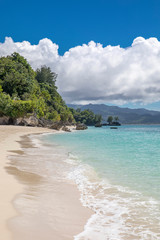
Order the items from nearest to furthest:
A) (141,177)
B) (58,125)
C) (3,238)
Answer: (3,238) < (141,177) < (58,125)

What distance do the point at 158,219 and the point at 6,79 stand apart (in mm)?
65782

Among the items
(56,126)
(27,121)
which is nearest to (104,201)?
(27,121)

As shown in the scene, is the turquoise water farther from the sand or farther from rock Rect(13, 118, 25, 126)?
rock Rect(13, 118, 25, 126)

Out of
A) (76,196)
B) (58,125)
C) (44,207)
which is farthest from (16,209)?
(58,125)

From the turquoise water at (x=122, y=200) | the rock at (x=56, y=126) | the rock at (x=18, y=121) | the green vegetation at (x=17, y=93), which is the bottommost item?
the turquoise water at (x=122, y=200)

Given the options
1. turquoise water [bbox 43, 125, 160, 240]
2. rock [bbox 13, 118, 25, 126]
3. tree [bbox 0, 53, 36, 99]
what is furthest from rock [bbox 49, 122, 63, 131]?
turquoise water [bbox 43, 125, 160, 240]

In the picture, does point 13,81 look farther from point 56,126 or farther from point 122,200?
point 122,200

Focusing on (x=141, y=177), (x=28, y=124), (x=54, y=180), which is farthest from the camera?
(x=28, y=124)

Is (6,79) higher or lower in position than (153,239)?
higher

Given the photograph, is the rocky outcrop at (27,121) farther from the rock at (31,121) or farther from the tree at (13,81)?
the tree at (13,81)

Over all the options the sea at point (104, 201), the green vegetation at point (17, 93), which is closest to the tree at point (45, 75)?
the green vegetation at point (17, 93)

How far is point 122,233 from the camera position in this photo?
412cm

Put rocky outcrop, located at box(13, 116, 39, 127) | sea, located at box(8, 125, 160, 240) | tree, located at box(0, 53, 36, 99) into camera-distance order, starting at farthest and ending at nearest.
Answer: tree, located at box(0, 53, 36, 99) → rocky outcrop, located at box(13, 116, 39, 127) → sea, located at box(8, 125, 160, 240)

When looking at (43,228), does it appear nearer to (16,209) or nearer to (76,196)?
(16,209)
